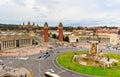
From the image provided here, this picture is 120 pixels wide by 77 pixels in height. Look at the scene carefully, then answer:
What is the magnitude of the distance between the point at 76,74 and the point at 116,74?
11523 mm

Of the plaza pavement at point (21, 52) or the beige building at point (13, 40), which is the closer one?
the plaza pavement at point (21, 52)

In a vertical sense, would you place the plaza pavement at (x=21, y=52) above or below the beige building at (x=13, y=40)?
below

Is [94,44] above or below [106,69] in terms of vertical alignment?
above

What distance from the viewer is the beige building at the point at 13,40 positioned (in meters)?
113

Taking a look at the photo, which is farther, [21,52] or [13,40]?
[13,40]

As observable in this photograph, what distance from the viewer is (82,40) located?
6481 inches

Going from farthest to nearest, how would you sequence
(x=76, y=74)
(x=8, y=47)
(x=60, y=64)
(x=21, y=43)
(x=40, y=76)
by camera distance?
(x=21, y=43), (x=8, y=47), (x=60, y=64), (x=76, y=74), (x=40, y=76)

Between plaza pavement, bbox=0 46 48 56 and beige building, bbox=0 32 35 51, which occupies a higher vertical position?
beige building, bbox=0 32 35 51

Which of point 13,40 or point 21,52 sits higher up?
point 13,40

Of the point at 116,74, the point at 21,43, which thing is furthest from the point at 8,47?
the point at 116,74

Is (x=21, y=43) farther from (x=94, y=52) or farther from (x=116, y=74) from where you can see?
(x=116, y=74)

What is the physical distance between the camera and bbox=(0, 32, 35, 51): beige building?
113m

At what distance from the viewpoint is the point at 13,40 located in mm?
120812

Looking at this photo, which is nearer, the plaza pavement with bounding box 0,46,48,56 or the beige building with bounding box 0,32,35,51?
the plaza pavement with bounding box 0,46,48,56
